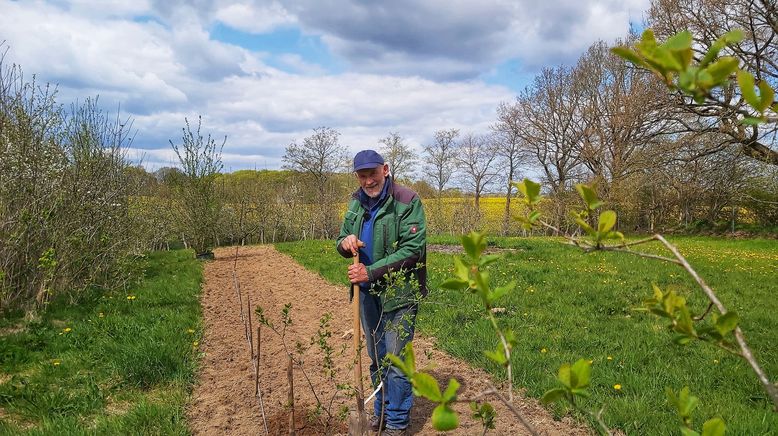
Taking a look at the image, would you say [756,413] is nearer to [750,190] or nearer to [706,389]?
[706,389]

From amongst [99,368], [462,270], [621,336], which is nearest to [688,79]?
[462,270]

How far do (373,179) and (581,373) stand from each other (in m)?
2.79

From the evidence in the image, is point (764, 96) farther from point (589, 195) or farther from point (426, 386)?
point (426, 386)

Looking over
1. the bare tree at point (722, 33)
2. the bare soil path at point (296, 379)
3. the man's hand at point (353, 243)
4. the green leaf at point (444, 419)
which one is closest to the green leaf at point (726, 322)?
the green leaf at point (444, 419)

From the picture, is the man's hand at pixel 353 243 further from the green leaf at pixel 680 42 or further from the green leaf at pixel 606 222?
the green leaf at pixel 680 42

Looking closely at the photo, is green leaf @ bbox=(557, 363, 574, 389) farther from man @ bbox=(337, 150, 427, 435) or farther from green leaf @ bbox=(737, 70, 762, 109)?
man @ bbox=(337, 150, 427, 435)

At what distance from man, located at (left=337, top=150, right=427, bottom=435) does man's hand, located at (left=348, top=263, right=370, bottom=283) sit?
0.7 inches

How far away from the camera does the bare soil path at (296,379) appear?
3.92m

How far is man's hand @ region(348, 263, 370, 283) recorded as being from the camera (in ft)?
11.2

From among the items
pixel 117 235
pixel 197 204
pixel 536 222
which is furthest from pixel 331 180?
pixel 536 222

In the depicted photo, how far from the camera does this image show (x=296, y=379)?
16.4ft

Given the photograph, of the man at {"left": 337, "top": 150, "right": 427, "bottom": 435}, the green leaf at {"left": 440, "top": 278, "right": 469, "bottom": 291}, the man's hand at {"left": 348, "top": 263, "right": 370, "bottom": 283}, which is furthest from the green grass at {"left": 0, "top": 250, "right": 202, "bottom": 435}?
the green leaf at {"left": 440, "top": 278, "right": 469, "bottom": 291}

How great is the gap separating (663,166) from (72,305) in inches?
762

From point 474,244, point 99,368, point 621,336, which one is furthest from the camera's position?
point 621,336
